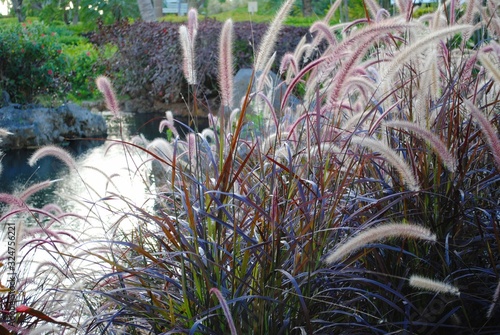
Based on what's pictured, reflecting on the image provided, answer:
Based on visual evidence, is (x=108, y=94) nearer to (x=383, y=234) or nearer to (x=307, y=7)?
(x=383, y=234)

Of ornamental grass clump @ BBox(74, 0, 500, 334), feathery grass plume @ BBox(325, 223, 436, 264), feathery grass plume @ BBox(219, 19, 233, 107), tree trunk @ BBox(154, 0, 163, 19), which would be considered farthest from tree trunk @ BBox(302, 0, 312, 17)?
feathery grass plume @ BBox(325, 223, 436, 264)

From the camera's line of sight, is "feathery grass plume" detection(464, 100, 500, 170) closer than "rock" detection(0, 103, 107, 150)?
Yes

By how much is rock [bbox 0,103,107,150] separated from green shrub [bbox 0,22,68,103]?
537 mm

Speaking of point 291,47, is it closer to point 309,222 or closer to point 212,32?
point 212,32

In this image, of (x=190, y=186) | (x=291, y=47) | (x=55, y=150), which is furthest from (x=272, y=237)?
(x=291, y=47)

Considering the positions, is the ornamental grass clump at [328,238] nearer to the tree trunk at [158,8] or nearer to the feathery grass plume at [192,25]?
the feathery grass plume at [192,25]

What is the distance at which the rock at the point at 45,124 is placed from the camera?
19.7ft

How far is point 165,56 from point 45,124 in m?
3.77

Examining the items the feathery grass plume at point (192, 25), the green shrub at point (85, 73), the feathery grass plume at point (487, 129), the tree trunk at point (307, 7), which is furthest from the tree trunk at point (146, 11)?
the feathery grass plume at point (487, 129)

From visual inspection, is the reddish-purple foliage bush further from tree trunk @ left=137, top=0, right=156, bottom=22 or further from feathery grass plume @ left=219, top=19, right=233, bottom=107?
feathery grass plume @ left=219, top=19, right=233, bottom=107

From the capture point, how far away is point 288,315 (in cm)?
132

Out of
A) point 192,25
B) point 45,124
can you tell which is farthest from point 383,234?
point 45,124

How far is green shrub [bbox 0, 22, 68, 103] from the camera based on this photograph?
7012 millimetres

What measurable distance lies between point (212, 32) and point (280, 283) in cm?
837
